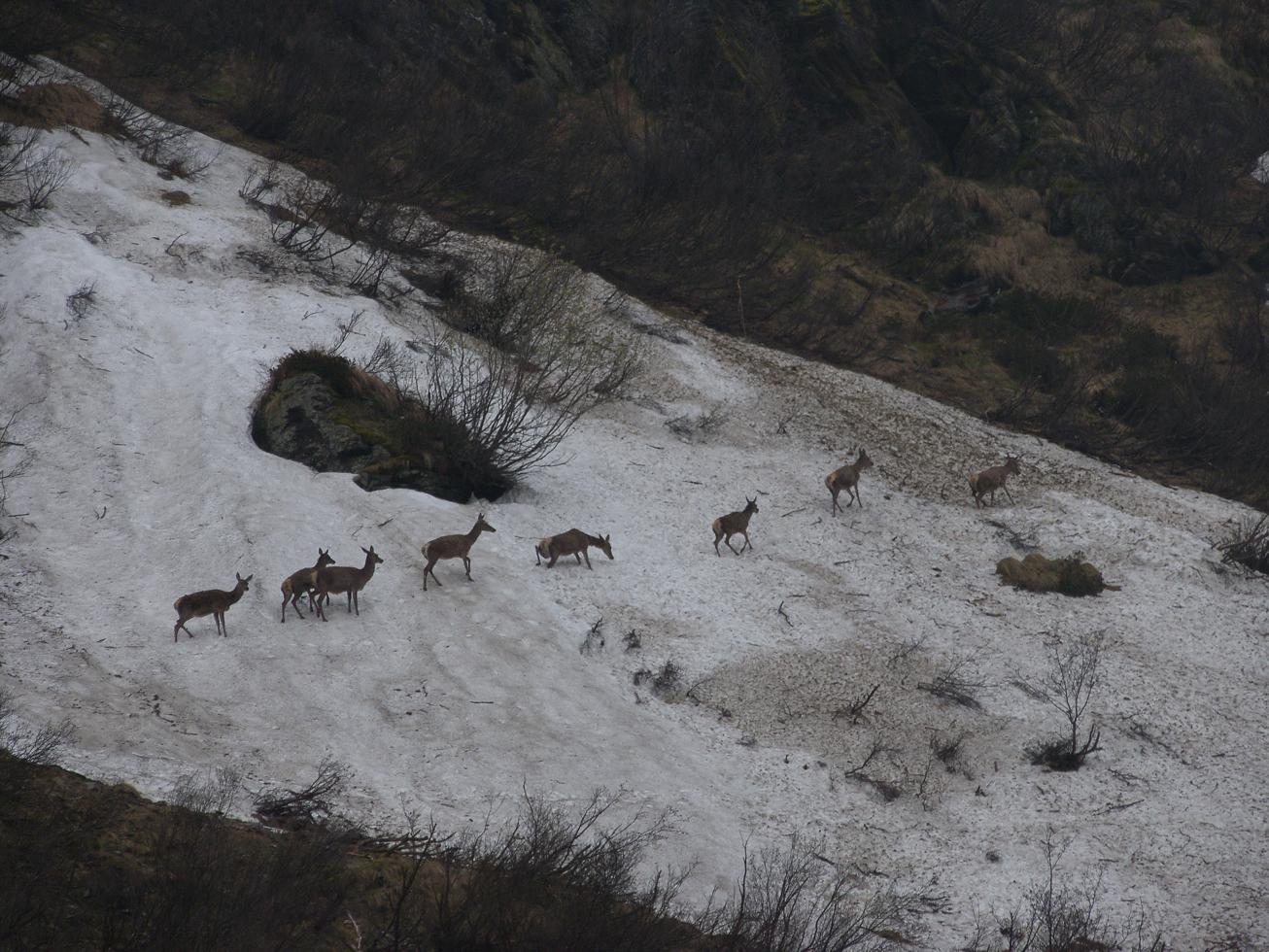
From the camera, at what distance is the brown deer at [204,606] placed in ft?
31.2

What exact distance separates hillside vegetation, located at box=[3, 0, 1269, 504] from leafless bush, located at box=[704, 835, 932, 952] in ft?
49.5

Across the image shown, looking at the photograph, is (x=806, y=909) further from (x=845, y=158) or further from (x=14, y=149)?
(x=845, y=158)

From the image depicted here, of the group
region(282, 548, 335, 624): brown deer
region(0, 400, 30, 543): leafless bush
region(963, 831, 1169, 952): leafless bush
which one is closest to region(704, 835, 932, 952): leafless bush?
region(963, 831, 1169, 952): leafless bush

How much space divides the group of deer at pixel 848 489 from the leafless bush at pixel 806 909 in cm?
577

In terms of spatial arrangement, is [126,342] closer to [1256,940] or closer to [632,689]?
[632,689]

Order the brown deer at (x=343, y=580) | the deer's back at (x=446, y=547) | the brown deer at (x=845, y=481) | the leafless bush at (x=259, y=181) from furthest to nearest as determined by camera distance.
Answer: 1. the leafless bush at (x=259, y=181)
2. the brown deer at (x=845, y=481)
3. the deer's back at (x=446, y=547)
4. the brown deer at (x=343, y=580)

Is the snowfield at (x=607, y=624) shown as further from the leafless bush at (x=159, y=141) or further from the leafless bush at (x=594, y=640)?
the leafless bush at (x=159, y=141)

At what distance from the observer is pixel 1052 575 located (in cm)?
1534

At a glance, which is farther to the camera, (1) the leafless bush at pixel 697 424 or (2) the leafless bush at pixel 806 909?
(1) the leafless bush at pixel 697 424

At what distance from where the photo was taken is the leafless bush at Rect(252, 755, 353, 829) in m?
7.14

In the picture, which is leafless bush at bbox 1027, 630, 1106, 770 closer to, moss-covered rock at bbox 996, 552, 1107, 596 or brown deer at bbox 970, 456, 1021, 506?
moss-covered rock at bbox 996, 552, 1107, 596

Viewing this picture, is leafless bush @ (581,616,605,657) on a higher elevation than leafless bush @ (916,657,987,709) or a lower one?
lower

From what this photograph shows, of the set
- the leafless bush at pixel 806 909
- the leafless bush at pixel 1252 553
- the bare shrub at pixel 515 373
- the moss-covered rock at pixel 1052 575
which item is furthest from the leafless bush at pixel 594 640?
the leafless bush at pixel 1252 553

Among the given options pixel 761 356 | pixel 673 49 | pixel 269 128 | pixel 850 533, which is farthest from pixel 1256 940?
pixel 673 49
